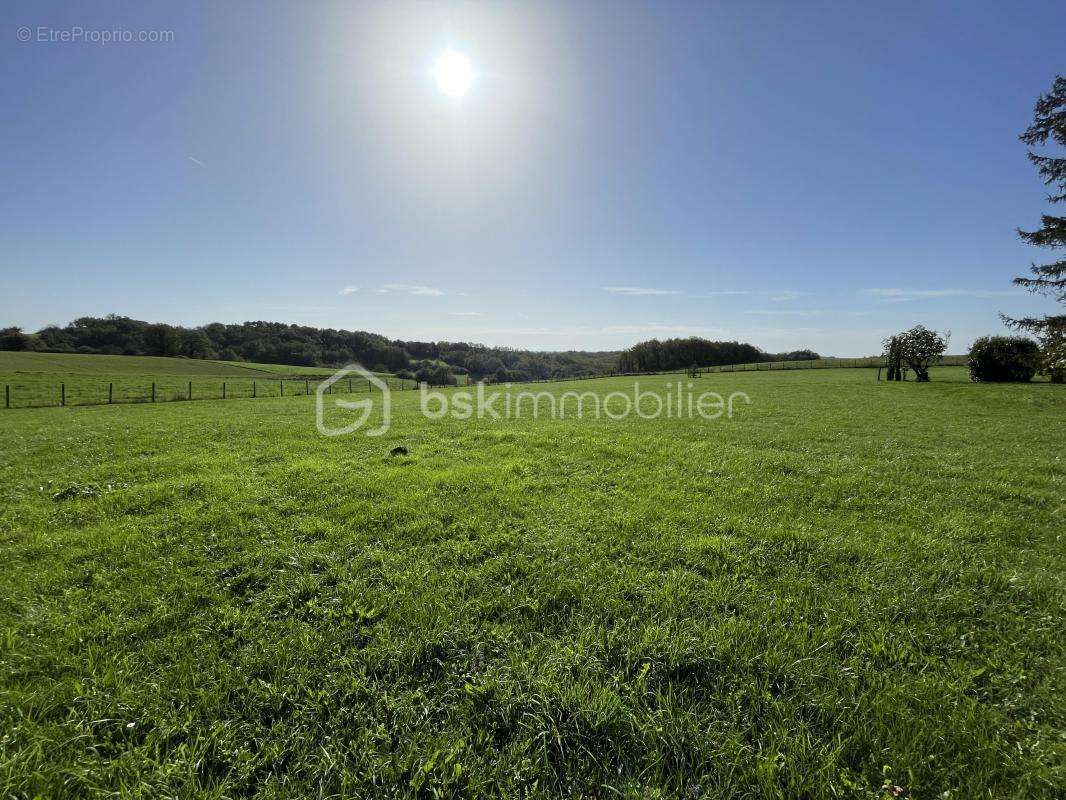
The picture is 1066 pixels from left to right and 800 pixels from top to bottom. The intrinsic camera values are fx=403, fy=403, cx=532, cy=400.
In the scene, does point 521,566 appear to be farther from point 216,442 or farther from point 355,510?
point 216,442

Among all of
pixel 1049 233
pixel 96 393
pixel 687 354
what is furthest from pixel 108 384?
pixel 687 354

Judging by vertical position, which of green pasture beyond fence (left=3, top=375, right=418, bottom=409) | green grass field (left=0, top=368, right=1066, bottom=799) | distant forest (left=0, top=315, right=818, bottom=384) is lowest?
green grass field (left=0, top=368, right=1066, bottom=799)

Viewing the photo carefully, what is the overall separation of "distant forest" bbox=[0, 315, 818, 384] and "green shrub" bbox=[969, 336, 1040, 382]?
70.0 metres

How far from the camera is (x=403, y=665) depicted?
3.58 meters

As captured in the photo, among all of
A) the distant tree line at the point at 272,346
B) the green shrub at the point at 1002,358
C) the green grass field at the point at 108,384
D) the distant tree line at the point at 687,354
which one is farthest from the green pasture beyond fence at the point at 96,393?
the distant tree line at the point at 687,354

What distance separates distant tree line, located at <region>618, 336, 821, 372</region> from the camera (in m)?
118

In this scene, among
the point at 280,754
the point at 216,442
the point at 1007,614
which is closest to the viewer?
the point at 280,754

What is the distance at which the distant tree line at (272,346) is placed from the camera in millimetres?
100438

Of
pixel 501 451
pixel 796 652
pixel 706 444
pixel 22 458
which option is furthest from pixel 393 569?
pixel 22 458

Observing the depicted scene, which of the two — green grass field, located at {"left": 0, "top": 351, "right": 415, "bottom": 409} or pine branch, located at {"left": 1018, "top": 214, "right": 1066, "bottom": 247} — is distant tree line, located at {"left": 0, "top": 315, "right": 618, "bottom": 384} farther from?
pine branch, located at {"left": 1018, "top": 214, "right": 1066, "bottom": 247}

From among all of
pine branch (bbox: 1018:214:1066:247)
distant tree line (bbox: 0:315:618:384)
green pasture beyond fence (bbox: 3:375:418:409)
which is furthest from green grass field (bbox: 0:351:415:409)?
pine branch (bbox: 1018:214:1066:247)

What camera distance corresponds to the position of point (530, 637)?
393 cm

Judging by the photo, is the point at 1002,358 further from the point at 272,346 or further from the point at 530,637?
the point at 272,346

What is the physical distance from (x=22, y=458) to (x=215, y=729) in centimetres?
1324
